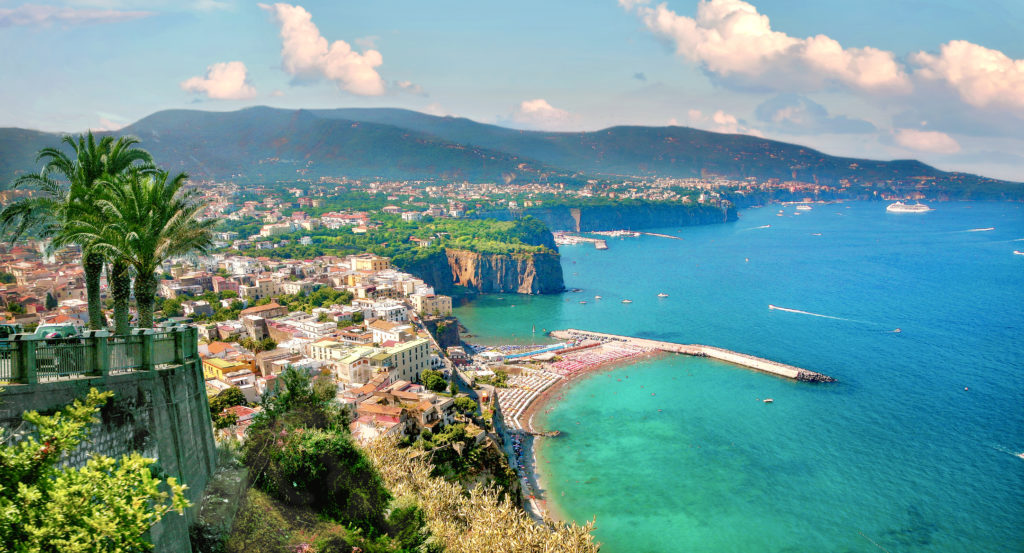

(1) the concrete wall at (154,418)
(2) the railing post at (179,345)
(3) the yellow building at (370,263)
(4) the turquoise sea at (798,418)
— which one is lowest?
(4) the turquoise sea at (798,418)

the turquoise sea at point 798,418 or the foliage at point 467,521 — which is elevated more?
the foliage at point 467,521

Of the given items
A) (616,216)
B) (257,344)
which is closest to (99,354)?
(257,344)

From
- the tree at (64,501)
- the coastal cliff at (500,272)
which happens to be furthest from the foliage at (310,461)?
the coastal cliff at (500,272)

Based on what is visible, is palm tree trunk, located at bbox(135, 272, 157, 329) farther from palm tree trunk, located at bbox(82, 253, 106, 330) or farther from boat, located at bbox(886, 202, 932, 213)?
boat, located at bbox(886, 202, 932, 213)

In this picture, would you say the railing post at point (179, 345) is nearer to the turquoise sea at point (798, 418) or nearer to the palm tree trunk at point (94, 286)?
the palm tree trunk at point (94, 286)

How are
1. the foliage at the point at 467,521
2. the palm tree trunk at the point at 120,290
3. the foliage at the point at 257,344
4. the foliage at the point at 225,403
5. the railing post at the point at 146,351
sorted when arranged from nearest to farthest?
the railing post at the point at 146,351 → the palm tree trunk at the point at 120,290 → the foliage at the point at 467,521 → the foliage at the point at 225,403 → the foliage at the point at 257,344

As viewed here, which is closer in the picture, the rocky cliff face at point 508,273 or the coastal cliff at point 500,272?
the coastal cliff at point 500,272
